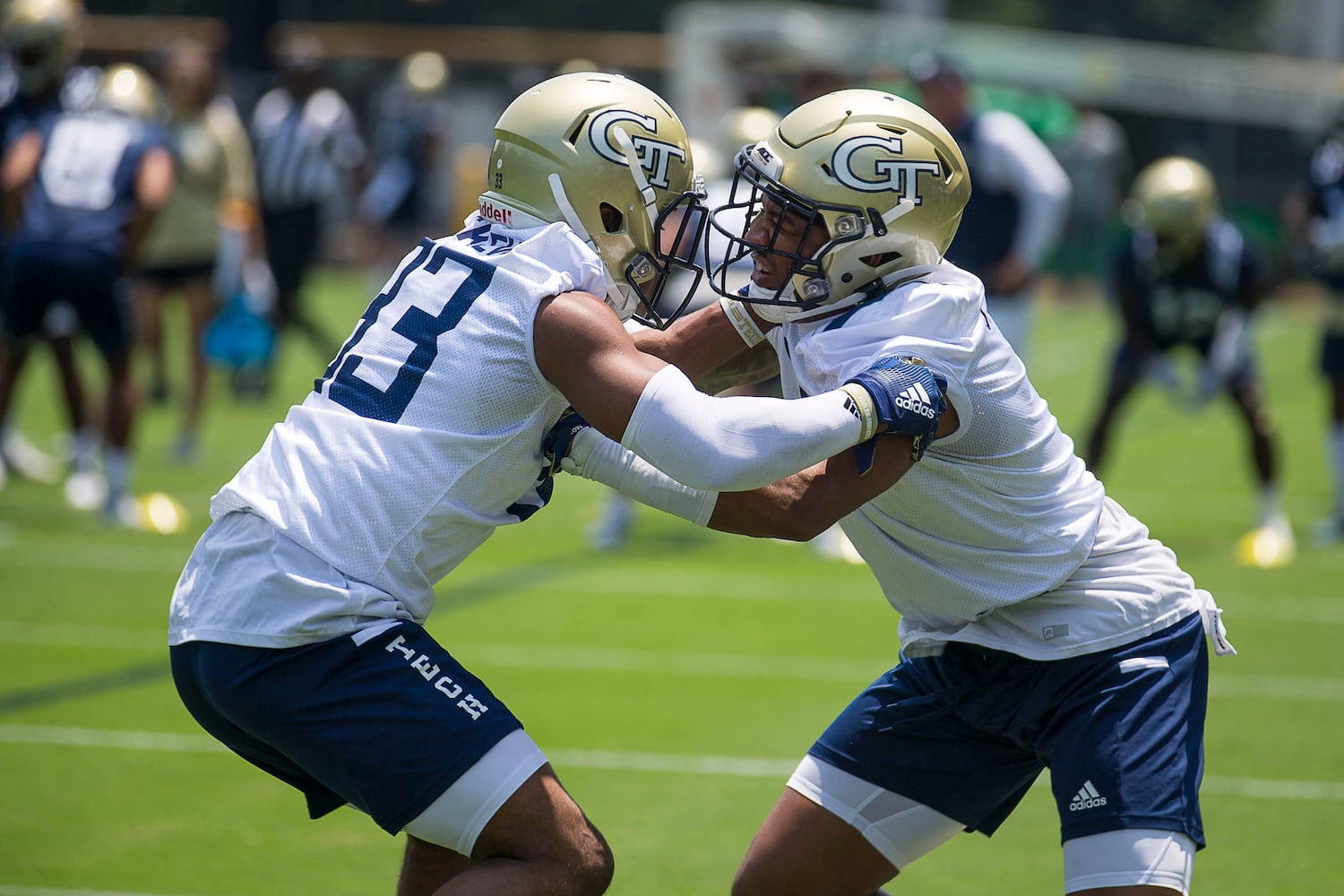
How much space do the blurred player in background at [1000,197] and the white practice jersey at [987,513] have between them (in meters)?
5.34

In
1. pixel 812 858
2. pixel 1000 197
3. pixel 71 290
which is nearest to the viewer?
pixel 812 858

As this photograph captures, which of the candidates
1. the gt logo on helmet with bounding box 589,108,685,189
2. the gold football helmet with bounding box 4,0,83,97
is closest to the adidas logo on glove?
the gt logo on helmet with bounding box 589,108,685,189

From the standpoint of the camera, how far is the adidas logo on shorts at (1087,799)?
282cm

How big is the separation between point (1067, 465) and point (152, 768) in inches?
128

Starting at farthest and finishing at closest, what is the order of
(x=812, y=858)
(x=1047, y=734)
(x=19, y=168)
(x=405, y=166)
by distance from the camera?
(x=405, y=166) → (x=19, y=168) → (x=812, y=858) → (x=1047, y=734)

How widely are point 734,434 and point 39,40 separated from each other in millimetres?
7119

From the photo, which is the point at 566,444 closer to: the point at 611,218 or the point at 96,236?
the point at 611,218

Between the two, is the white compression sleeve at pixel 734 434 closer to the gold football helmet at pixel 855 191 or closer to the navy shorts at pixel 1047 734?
the gold football helmet at pixel 855 191

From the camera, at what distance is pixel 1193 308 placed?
8773 millimetres

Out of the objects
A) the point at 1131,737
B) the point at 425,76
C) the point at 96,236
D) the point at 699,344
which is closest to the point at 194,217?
the point at 96,236

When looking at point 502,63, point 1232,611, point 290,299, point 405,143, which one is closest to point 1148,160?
point 502,63

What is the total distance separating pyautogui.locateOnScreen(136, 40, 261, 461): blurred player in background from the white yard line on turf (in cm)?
500

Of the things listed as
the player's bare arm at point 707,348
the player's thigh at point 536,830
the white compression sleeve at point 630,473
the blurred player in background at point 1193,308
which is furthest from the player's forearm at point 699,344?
the blurred player in background at point 1193,308

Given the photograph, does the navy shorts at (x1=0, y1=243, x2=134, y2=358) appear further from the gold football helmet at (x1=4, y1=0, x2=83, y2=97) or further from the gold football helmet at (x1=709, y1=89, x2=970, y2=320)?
the gold football helmet at (x1=709, y1=89, x2=970, y2=320)
